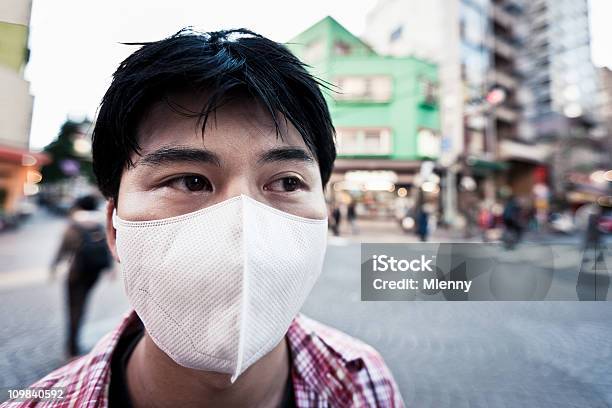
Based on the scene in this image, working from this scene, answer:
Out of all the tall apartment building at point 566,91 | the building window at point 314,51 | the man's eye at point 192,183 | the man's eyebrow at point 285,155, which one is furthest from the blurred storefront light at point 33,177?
the tall apartment building at point 566,91

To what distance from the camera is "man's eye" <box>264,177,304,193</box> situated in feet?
1.87

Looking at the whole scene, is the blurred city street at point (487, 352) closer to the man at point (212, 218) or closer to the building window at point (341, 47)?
the man at point (212, 218)

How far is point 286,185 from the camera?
1.92 feet

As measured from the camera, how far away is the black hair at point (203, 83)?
21.1 inches

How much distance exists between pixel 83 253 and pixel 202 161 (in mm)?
1722

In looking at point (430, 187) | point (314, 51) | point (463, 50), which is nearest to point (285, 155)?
point (314, 51)

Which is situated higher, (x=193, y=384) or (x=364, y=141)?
(x=364, y=141)

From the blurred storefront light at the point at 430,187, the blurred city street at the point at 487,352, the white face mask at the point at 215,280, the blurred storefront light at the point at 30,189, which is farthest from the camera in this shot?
the blurred storefront light at the point at 430,187

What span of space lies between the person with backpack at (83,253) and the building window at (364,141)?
1557 mm

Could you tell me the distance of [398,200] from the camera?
1209 mm

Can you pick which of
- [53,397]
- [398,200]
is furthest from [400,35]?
[53,397]

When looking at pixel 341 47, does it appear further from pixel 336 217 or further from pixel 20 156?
pixel 20 156

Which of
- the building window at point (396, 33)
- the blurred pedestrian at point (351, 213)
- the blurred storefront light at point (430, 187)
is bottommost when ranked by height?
the blurred pedestrian at point (351, 213)

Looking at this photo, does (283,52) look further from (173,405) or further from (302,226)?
(173,405)
